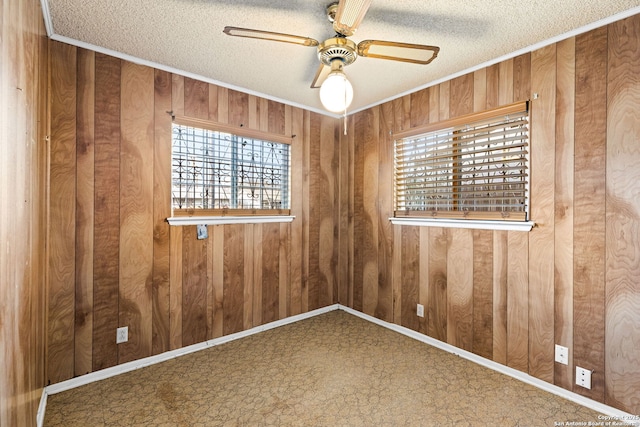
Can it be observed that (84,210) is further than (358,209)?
No

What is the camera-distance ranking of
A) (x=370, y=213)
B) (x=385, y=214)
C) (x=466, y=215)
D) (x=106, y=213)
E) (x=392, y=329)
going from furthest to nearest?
(x=370, y=213)
(x=385, y=214)
(x=392, y=329)
(x=466, y=215)
(x=106, y=213)

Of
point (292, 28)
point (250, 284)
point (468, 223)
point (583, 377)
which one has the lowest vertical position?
point (583, 377)

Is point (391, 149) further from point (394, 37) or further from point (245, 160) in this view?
point (245, 160)

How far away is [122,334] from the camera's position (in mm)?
2408

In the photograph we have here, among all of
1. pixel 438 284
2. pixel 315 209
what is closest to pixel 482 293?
pixel 438 284

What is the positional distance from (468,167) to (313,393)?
2.14 m

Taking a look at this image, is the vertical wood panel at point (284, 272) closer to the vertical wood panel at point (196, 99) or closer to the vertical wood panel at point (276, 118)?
the vertical wood panel at point (276, 118)

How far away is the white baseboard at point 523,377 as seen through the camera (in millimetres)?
1892

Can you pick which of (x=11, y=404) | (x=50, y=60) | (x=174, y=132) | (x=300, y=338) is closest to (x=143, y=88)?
(x=174, y=132)

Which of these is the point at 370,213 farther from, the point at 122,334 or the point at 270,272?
the point at 122,334

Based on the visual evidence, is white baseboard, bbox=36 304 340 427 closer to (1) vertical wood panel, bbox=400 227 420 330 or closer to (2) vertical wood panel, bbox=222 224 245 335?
(2) vertical wood panel, bbox=222 224 245 335

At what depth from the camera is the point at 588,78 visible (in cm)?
202

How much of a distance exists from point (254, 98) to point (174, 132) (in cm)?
89

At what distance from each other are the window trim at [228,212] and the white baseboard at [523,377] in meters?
1.64
